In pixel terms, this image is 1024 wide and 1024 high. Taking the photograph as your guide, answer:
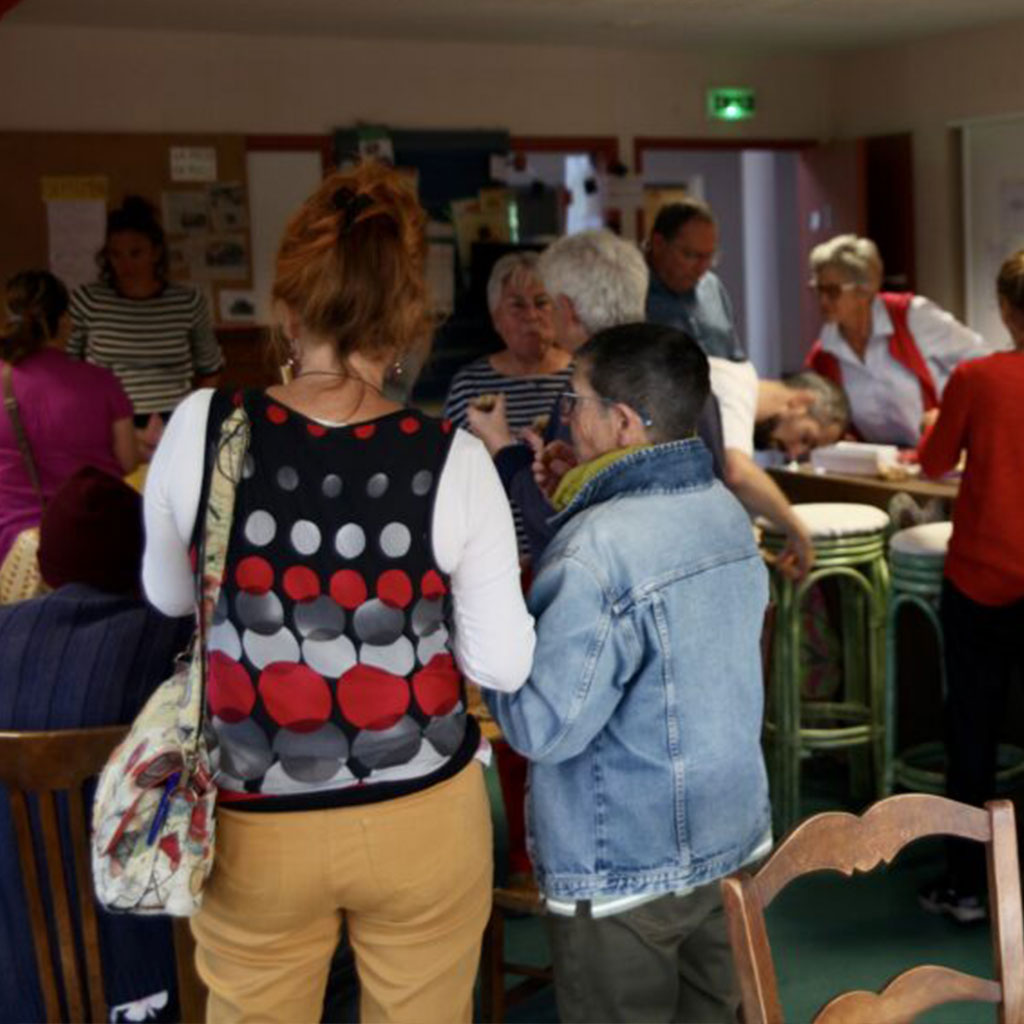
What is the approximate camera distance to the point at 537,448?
2.71 meters

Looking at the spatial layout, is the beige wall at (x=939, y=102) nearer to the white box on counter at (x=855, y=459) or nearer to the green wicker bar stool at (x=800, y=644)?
the white box on counter at (x=855, y=459)

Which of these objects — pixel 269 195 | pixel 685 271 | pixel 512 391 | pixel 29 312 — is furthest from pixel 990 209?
pixel 29 312

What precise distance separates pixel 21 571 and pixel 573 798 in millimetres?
2133

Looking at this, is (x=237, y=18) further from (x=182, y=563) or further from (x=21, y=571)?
(x=182, y=563)

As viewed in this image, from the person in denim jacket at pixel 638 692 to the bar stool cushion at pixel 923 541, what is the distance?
1808 mm

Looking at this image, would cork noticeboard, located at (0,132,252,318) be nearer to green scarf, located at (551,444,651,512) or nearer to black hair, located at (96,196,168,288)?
black hair, located at (96,196,168,288)

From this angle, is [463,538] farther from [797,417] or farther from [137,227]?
[137,227]

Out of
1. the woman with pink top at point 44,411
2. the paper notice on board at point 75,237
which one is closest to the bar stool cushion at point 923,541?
the woman with pink top at point 44,411

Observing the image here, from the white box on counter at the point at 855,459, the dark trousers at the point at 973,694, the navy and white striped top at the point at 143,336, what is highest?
the navy and white striped top at the point at 143,336

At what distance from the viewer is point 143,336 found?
5.60m

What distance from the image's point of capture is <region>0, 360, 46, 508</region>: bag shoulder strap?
Result: 4.01m

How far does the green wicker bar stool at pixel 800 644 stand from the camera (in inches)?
162

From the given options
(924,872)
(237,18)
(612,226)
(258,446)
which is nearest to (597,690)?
(258,446)

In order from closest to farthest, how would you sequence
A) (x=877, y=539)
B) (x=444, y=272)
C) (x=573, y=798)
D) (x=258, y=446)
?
(x=258, y=446) → (x=573, y=798) → (x=877, y=539) → (x=444, y=272)
